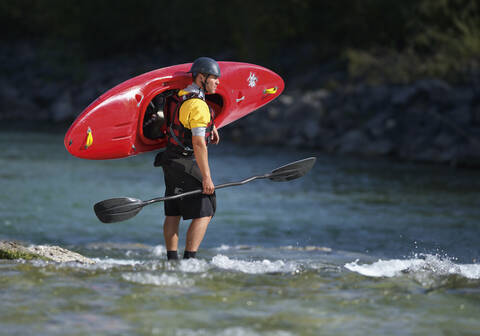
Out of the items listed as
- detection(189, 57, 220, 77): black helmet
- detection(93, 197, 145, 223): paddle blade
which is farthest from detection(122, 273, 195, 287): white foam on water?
detection(189, 57, 220, 77): black helmet

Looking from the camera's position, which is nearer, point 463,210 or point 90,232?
point 90,232

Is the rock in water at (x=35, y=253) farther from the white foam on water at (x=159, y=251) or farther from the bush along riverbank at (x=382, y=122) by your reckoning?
the bush along riverbank at (x=382, y=122)

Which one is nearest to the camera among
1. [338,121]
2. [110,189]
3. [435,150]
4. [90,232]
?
[90,232]

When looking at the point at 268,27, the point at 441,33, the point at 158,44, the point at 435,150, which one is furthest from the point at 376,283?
the point at 158,44

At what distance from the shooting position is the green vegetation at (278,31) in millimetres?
21344

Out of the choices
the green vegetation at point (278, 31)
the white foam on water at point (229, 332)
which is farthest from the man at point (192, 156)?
the green vegetation at point (278, 31)

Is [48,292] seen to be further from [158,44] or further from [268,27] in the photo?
[158,44]

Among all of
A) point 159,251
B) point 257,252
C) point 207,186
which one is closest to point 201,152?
point 207,186

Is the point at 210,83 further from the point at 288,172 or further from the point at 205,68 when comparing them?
the point at 288,172

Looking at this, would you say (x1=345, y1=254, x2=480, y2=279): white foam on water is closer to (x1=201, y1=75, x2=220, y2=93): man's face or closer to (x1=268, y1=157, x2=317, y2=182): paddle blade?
(x1=268, y1=157, x2=317, y2=182): paddle blade

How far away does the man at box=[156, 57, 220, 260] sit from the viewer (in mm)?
5344

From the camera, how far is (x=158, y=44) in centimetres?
3684

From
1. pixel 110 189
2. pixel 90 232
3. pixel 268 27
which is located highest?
pixel 268 27

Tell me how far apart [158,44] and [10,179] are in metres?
23.0
